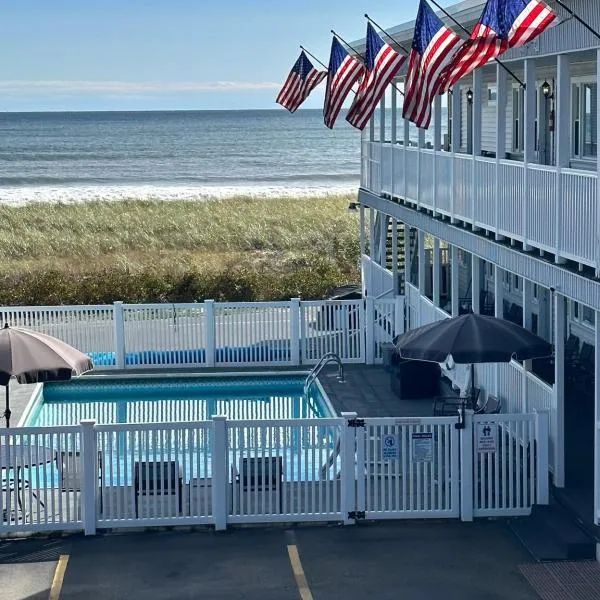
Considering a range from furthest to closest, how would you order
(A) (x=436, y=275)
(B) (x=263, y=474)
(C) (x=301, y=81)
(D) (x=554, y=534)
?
(C) (x=301, y=81), (A) (x=436, y=275), (B) (x=263, y=474), (D) (x=554, y=534)

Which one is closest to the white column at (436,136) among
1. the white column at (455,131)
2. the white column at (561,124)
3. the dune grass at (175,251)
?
the white column at (455,131)

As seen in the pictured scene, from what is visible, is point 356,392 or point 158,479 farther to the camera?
point 356,392

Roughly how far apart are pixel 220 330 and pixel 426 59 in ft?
32.3

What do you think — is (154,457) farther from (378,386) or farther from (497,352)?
(378,386)

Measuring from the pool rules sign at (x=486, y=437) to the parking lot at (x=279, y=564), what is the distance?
2.67 ft

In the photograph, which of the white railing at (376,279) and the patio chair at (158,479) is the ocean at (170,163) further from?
the patio chair at (158,479)

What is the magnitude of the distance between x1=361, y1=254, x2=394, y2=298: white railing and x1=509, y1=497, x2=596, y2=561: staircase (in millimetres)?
11182

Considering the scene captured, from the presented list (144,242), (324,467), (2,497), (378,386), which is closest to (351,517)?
(324,467)

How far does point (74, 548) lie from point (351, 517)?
2884mm

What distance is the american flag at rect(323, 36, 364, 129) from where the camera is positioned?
20453 millimetres

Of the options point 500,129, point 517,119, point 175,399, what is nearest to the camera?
point 500,129

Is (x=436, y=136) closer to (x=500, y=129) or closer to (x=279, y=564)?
(x=500, y=129)

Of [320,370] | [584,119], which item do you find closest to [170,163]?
[320,370]

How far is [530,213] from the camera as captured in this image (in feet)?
48.2
